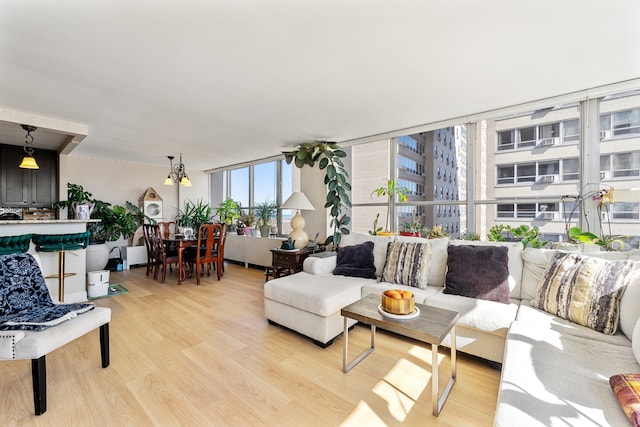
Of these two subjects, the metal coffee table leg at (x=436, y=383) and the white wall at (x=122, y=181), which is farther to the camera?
the white wall at (x=122, y=181)

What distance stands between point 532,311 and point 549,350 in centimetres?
61

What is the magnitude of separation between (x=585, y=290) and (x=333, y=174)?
314 centimetres

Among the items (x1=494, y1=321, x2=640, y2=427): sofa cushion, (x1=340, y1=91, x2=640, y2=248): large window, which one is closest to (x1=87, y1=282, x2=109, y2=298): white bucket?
(x1=340, y1=91, x2=640, y2=248): large window

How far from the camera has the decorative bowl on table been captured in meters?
1.88

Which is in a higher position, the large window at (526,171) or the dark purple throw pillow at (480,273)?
the large window at (526,171)

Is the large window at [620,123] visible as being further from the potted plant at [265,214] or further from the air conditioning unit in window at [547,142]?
the potted plant at [265,214]

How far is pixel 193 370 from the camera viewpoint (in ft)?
6.82

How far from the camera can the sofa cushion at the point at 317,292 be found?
243 cm

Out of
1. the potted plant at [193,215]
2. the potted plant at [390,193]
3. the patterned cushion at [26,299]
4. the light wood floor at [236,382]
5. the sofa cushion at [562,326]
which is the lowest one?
the light wood floor at [236,382]

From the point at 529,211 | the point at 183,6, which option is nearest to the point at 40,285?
the point at 183,6

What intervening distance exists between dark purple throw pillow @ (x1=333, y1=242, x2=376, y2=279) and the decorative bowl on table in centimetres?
116

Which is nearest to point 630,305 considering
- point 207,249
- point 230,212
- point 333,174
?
point 333,174

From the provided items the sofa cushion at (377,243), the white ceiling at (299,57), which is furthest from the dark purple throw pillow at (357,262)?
the white ceiling at (299,57)

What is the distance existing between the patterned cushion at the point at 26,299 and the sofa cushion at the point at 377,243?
2639 mm
